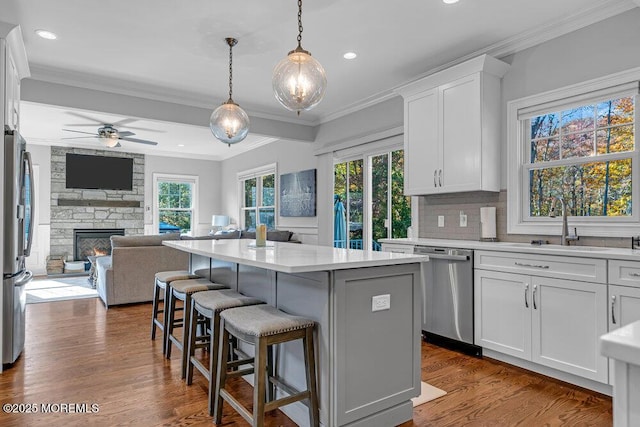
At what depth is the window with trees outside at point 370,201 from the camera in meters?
4.94

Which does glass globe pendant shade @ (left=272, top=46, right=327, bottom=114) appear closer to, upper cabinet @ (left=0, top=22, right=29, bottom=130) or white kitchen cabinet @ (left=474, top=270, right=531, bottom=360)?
white kitchen cabinet @ (left=474, top=270, right=531, bottom=360)

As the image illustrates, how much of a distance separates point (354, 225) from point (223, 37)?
10.1 feet

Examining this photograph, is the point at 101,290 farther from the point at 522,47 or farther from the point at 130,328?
the point at 522,47

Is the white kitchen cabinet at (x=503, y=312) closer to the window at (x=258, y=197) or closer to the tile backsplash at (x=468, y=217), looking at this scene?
the tile backsplash at (x=468, y=217)

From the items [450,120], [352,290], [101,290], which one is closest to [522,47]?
[450,120]

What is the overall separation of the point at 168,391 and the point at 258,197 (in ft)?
19.2

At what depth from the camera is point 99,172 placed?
328 inches

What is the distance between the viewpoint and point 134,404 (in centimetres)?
241

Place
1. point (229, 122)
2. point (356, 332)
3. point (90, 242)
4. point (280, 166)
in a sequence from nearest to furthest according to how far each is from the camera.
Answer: point (356, 332), point (229, 122), point (280, 166), point (90, 242)

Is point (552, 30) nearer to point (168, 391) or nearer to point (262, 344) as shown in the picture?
point (262, 344)

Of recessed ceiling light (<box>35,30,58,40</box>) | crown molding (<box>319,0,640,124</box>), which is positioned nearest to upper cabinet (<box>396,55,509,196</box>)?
crown molding (<box>319,0,640,124</box>)

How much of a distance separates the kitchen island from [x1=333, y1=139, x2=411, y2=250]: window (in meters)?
2.64

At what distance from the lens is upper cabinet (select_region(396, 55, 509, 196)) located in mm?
3455

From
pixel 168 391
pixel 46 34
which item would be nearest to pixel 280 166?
pixel 46 34
